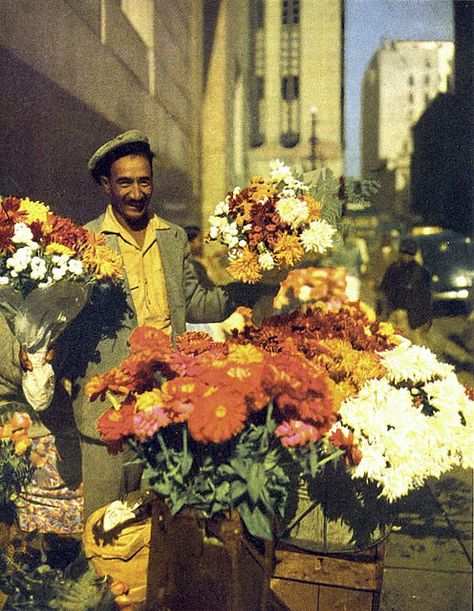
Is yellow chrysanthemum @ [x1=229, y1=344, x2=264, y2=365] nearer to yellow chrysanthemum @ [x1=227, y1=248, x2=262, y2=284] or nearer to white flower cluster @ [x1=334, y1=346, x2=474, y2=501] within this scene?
white flower cluster @ [x1=334, y1=346, x2=474, y2=501]

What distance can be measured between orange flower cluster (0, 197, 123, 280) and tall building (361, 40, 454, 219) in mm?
1579

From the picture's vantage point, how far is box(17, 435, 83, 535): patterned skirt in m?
3.47

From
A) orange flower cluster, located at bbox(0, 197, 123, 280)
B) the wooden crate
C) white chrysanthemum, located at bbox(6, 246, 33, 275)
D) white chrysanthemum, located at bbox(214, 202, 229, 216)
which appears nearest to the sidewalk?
the wooden crate

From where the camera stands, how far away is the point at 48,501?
350 centimetres

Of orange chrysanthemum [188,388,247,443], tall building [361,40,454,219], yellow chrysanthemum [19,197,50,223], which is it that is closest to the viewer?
orange chrysanthemum [188,388,247,443]

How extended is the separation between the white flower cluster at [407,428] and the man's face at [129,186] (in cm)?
133

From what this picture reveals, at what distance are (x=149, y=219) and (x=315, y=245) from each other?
85cm

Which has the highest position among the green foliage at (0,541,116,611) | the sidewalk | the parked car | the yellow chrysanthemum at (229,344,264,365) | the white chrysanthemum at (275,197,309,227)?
the white chrysanthemum at (275,197,309,227)

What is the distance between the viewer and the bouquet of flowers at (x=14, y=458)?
3404 millimetres

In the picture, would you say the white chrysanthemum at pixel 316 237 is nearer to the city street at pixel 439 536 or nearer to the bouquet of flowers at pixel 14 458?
the city street at pixel 439 536

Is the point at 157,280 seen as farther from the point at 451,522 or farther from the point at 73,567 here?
the point at 451,522

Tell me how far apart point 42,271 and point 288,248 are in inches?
35.9

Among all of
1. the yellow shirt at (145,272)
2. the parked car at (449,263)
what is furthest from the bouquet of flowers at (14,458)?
the parked car at (449,263)

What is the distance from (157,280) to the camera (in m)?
3.38
